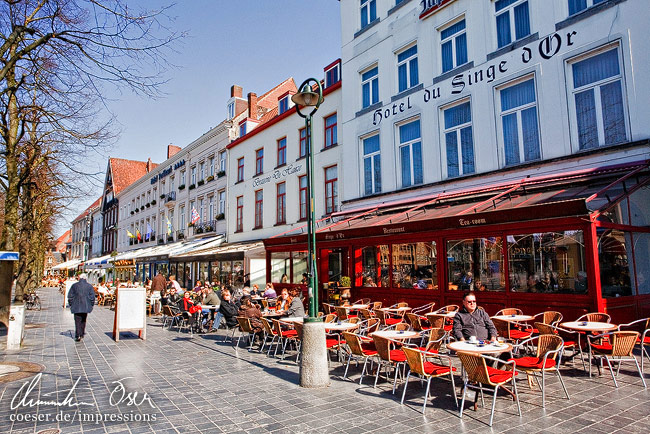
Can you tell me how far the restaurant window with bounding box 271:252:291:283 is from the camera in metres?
17.8

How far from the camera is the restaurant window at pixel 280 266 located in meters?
17.8

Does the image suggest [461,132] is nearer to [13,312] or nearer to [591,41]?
[591,41]

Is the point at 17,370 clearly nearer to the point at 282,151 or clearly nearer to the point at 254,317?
the point at 254,317

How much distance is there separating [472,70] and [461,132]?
6.06ft

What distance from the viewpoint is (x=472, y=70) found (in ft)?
41.5

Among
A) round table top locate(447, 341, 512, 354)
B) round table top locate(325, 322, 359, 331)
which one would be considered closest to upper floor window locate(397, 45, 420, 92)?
round table top locate(325, 322, 359, 331)

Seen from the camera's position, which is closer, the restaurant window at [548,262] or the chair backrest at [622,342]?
the chair backrest at [622,342]

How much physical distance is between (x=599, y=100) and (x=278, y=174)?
590 inches

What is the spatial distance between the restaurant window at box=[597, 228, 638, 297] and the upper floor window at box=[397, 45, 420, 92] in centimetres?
831

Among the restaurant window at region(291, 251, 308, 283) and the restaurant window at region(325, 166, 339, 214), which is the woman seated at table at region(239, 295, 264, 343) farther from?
the restaurant window at region(325, 166, 339, 214)

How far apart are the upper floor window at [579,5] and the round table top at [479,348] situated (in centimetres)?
920

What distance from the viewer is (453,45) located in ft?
44.1

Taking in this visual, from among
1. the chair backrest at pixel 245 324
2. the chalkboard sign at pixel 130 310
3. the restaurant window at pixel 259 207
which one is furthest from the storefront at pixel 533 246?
the restaurant window at pixel 259 207

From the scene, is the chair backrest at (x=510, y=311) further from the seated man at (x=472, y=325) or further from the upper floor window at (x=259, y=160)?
the upper floor window at (x=259, y=160)
